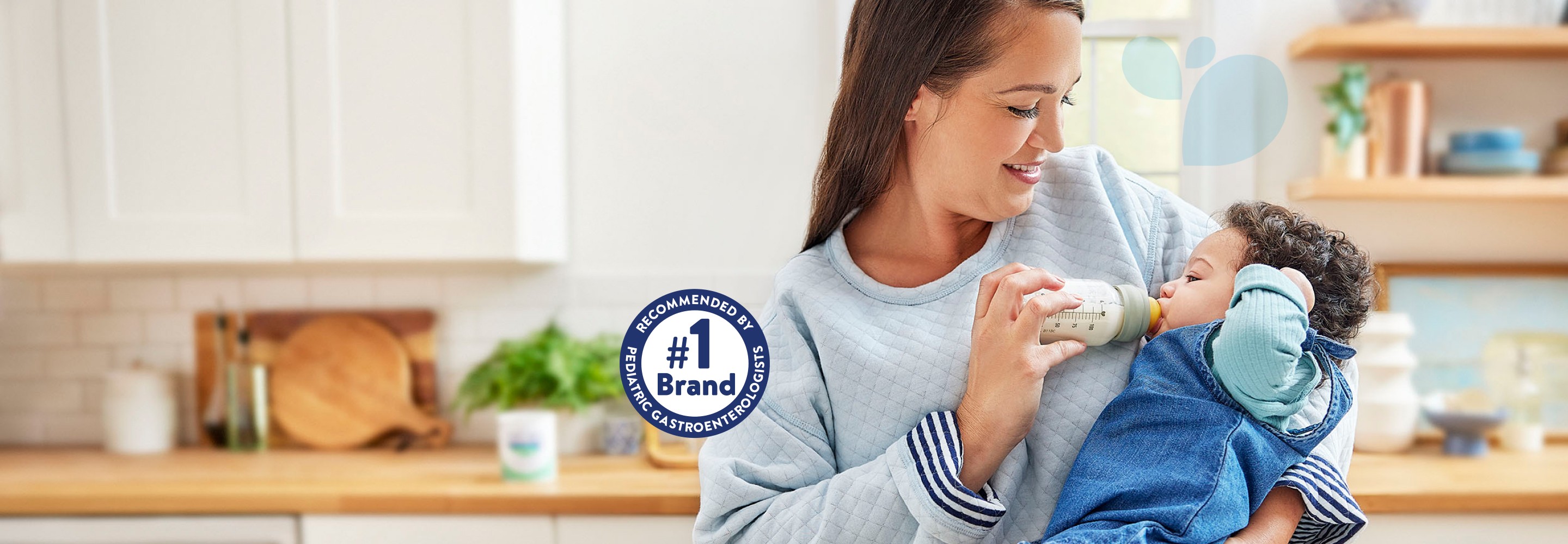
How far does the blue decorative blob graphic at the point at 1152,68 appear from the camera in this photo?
184 centimetres

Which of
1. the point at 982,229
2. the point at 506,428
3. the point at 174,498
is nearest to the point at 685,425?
the point at 982,229

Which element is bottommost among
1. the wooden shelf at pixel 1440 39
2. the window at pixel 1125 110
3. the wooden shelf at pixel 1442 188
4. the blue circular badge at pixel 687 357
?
the blue circular badge at pixel 687 357

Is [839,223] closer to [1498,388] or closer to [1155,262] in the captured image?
[1155,262]

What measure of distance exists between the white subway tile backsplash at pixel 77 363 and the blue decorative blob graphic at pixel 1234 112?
102 inches

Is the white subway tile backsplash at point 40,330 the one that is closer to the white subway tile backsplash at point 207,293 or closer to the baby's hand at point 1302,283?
the white subway tile backsplash at point 207,293

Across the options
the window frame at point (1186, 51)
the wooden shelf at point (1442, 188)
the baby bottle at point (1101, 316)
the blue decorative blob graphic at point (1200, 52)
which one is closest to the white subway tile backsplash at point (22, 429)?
the window frame at point (1186, 51)

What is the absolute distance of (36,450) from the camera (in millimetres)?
2229

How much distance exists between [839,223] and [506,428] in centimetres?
107

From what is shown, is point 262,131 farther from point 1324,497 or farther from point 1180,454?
point 1324,497

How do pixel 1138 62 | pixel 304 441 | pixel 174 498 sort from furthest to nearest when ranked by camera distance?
pixel 304 441
pixel 1138 62
pixel 174 498

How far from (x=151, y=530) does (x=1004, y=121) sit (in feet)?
5.82

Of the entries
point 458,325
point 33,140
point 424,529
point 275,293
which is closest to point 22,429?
point 275,293

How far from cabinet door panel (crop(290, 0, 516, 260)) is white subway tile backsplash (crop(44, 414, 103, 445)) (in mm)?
943

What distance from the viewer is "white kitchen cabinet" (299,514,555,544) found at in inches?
66.7
